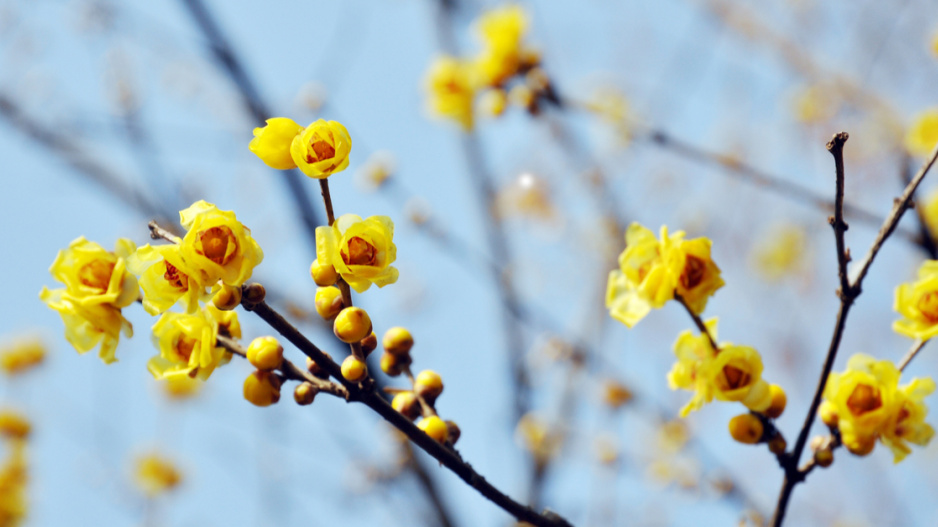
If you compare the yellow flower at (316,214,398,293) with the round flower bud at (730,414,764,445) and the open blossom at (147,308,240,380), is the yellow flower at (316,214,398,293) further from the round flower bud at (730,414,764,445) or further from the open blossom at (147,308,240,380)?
the round flower bud at (730,414,764,445)

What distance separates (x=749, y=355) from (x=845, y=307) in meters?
0.22

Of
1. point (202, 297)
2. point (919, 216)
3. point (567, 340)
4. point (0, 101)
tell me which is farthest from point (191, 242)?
point (0, 101)

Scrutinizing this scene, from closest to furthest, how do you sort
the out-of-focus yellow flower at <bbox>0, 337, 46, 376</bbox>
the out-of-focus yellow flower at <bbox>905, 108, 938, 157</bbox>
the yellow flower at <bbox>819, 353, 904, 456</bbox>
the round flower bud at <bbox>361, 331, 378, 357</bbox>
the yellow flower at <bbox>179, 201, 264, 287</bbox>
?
1. the yellow flower at <bbox>179, 201, 264, 287</bbox>
2. the round flower bud at <bbox>361, 331, 378, 357</bbox>
3. the yellow flower at <bbox>819, 353, 904, 456</bbox>
4. the out-of-focus yellow flower at <bbox>905, 108, 938, 157</bbox>
5. the out-of-focus yellow flower at <bbox>0, 337, 46, 376</bbox>

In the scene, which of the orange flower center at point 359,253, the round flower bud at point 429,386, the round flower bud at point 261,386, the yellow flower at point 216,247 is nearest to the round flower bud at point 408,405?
the round flower bud at point 429,386

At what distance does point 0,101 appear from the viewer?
422 cm

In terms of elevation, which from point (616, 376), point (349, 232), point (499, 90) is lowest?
point (349, 232)

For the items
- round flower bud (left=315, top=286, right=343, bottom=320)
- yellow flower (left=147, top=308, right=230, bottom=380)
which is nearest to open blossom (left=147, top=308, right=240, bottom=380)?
yellow flower (left=147, top=308, right=230, bottom=380)

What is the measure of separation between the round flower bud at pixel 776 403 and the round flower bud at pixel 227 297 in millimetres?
1200

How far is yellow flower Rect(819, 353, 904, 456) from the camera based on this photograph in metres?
1.46

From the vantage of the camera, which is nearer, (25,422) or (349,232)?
(349,232)

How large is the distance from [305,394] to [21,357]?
430 cm

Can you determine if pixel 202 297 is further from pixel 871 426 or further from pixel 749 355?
pixel 871 426

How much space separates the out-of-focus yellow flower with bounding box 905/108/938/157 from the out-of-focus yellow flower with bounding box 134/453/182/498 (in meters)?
5.33

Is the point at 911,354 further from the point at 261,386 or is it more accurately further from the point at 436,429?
the point at 261,386
